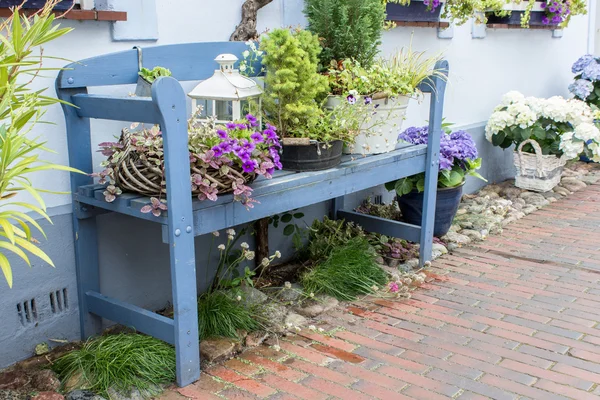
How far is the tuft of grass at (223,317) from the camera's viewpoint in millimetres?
3398

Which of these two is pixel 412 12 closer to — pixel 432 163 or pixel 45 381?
pixel 432 163

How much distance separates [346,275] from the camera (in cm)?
411

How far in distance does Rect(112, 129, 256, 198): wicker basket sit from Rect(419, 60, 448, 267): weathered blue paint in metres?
1.77

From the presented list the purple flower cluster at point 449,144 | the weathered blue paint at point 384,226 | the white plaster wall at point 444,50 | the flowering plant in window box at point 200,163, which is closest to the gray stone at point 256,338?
the flowering plant in window box at point 200,163

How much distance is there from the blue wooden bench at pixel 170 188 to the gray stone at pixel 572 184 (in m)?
3.55

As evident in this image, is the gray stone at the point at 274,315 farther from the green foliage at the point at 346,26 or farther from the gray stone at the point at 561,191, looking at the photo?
the gray stone at the point at 561,191

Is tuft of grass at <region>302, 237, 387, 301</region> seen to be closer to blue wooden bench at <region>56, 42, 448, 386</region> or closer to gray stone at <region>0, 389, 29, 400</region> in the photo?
blue wooden bench at <region>56, 42, 448, 386</region>

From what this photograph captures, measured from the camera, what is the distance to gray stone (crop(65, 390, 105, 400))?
280cm

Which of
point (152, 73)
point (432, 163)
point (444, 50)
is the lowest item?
point (432, 163)

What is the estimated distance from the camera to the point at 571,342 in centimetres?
345

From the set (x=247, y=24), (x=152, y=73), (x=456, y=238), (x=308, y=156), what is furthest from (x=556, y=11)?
(x=152, y=73)

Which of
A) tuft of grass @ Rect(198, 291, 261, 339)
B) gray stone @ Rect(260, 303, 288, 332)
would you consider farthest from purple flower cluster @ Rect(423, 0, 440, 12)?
tuft of grass @ Rect(198, 291, 261, 339)

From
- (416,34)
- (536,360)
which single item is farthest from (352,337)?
(416,34)

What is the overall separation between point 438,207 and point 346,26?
166 centimetres
